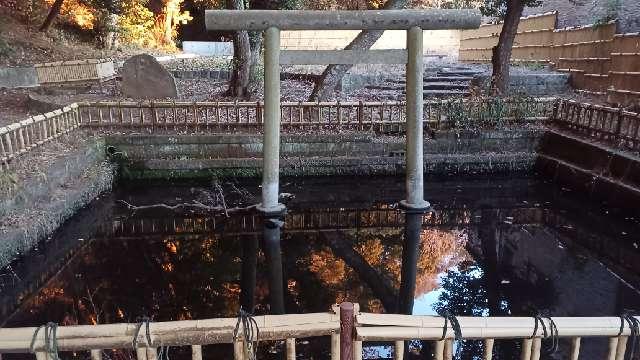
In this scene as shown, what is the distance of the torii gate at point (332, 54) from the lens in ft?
30.2

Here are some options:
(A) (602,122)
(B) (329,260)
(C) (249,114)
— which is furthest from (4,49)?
(A) (602,122)

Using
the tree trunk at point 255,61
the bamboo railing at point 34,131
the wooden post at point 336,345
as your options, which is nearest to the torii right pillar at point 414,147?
the wooden post at point 336,345

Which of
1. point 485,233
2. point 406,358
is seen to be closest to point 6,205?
point 406,358

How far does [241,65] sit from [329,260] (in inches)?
355

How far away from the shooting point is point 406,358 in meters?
5.62

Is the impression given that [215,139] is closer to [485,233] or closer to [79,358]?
[485,233]

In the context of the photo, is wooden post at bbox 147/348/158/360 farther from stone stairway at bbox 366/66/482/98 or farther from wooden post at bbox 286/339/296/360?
stone stairway at bbox 366/66/482/98

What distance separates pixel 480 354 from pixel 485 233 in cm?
427

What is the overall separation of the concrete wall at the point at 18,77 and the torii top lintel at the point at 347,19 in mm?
10208

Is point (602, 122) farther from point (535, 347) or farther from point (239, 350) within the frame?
point (239, 350)

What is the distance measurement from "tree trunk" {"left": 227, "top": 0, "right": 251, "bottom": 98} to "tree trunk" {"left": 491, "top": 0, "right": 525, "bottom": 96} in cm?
761

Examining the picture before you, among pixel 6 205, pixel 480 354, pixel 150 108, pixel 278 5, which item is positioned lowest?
pixel 480 354

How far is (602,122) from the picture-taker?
11625 mm

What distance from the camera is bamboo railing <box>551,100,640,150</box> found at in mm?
10648
